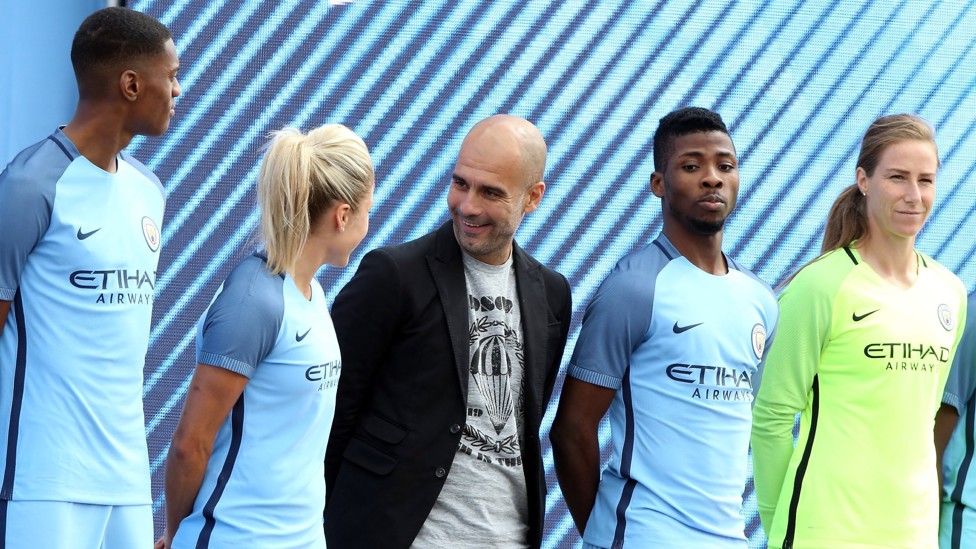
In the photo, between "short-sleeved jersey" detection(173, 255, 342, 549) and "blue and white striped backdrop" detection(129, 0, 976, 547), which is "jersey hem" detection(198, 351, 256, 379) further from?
"blue and white striped backdrop" detection(129, 0, 976, 547)

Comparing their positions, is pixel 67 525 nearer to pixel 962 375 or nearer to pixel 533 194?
pixel 533 194

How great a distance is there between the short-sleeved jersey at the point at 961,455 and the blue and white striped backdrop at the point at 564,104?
106cm

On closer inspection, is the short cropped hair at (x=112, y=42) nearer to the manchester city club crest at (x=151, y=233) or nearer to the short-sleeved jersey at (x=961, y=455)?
the manchester city club crest at (x=151, y=233)

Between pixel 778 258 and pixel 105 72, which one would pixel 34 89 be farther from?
pixel 778 258

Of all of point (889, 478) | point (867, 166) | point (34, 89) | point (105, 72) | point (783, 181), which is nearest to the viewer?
point (105, 72)

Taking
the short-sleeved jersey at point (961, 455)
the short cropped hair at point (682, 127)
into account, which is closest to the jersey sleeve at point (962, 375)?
the short-sleeved jersey at point (961, 455)

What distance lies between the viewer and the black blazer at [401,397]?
2422 millimetres

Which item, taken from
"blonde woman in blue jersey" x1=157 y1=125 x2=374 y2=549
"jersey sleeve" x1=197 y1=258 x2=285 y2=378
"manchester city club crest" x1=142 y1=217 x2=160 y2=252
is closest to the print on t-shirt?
"blonde woman in blue jersey" x1=157 y1=125 x2=374 y2=549

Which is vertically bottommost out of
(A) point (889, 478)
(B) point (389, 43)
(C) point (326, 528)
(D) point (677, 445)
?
(C) point (326, 528)

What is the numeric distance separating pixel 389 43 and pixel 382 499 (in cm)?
200

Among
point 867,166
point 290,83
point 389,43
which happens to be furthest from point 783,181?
point 290,83

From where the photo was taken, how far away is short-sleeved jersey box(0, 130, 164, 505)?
2234 mm

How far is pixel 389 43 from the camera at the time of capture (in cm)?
399

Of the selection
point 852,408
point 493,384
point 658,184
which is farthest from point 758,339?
point 493,384
